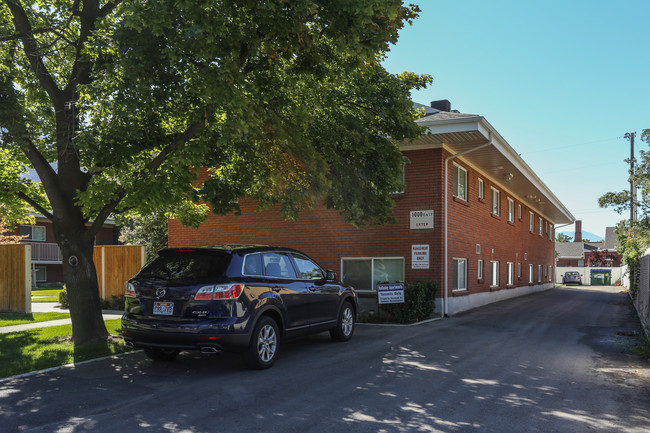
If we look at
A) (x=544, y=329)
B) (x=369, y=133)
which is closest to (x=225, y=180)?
(x=369, y=133)

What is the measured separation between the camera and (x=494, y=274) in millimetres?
21641

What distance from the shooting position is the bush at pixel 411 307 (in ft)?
43.8

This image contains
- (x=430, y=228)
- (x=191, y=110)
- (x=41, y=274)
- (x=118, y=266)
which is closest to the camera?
(x=191, y=110)

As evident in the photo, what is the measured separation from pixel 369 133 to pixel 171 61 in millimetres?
4674

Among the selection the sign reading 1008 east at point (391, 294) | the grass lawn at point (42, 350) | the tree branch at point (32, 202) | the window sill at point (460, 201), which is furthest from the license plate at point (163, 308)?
the window sill at point (460, 201)

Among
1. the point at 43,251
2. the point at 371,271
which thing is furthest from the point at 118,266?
the point at 43,251

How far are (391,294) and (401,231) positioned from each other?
265 cm

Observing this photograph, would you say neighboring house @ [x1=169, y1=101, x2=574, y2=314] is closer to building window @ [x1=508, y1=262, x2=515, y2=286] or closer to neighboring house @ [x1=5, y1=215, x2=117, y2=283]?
building window @ [x1=508, y1=262, x2=515, y2=286]

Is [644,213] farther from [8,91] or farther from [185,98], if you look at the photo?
[8,91]

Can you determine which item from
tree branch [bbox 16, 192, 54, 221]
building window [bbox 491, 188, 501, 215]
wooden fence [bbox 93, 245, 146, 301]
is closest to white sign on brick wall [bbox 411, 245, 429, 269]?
building window [bbox 491, 188, 501, 215]

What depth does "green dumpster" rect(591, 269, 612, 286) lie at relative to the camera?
51519 millimetres

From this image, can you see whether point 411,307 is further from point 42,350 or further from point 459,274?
point 42,350

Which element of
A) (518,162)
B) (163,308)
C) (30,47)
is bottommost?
(163,308)

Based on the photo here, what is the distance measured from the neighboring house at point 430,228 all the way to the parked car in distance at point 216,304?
19.5 ft
